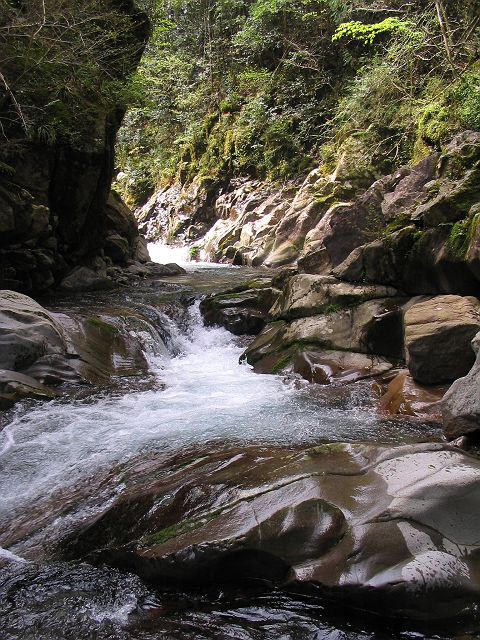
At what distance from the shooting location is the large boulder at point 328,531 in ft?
8.57

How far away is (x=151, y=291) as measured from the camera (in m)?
12.4

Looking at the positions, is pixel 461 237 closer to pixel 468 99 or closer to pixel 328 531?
pixel 328 531

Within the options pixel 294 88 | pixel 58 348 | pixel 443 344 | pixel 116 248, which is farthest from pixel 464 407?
pixel 294 88

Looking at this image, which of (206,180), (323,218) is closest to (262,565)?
(323,218)

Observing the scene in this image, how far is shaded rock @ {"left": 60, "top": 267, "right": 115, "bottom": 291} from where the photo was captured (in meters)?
11.9

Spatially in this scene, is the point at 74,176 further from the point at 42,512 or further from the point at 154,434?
the point at 42,512

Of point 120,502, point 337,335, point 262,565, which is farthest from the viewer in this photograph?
point 337,335

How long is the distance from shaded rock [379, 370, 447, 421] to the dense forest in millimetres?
8650

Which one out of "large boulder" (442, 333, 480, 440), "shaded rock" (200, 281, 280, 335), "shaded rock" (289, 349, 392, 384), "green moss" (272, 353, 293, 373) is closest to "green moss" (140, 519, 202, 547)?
"large boulder" (442, 333, 480, 440)

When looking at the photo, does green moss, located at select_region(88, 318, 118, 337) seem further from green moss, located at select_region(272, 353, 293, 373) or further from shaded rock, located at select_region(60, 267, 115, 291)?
shaded rock, located at select_region(60, 267, 115, 291)

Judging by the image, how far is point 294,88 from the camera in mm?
20828

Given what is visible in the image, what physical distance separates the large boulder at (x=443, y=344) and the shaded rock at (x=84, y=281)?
795cm

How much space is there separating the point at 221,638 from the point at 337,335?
558 centimetres

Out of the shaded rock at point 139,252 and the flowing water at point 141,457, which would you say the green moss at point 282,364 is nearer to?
the flowing water at point 141,457
